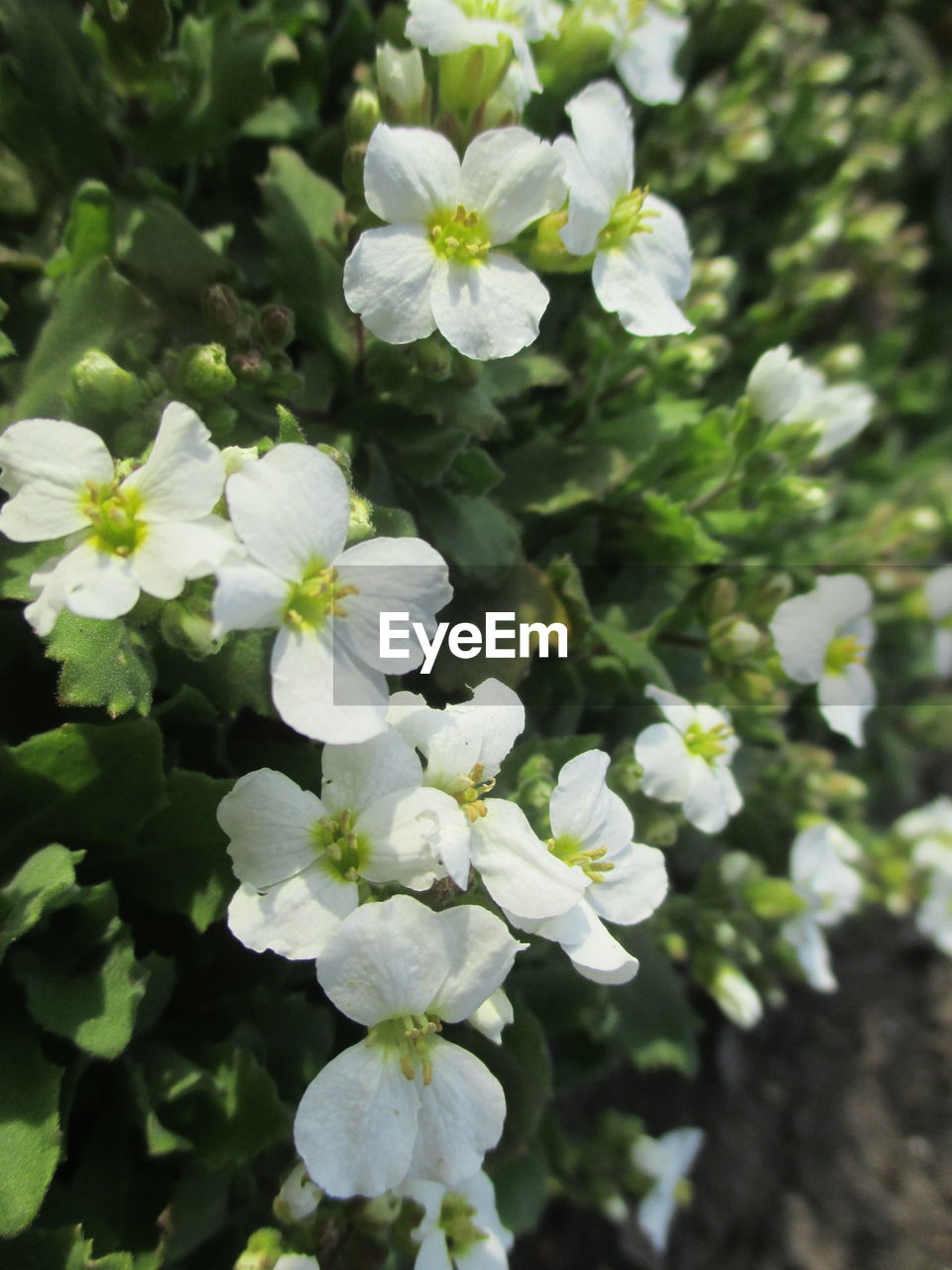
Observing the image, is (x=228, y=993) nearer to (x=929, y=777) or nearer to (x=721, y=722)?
(x=721, y=722)

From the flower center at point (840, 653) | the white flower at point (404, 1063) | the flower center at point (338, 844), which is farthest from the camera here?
the flower center at point (840, 653)

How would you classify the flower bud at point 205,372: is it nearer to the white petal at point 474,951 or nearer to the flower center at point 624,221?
the flower center at point 624,221

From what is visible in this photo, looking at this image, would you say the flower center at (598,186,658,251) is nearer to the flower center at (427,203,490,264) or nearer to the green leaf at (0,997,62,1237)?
the flower center at (427,203,490,264)

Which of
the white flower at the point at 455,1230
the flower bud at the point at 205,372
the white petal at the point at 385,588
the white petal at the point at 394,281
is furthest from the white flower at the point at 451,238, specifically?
the white flower at the point at 455,1230

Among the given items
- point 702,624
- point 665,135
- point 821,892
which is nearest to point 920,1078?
point 821,892

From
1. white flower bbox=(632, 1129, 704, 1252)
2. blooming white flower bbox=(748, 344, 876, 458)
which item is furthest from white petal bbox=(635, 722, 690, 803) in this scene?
white flower bbox=(632, 1129, 704, 1252)

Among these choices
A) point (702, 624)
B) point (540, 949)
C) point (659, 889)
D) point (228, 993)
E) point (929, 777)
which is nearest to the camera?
point (659, 889)
